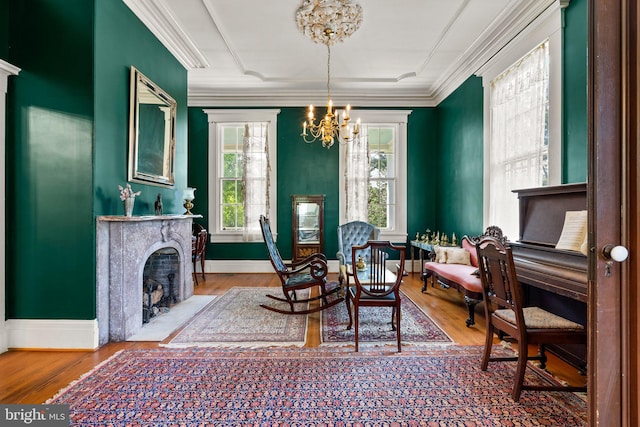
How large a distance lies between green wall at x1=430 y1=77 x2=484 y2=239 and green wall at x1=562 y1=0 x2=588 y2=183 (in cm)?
168

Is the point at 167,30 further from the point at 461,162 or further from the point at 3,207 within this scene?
the point at 461,162

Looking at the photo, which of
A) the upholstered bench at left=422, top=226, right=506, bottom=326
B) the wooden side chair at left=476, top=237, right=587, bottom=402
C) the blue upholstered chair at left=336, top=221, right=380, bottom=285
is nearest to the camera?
the wooden side chair at left=476, top=237, right=587, bottom=402

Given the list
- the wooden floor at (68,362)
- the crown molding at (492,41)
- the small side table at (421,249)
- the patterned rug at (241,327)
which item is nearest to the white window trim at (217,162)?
the patterned rug at (241,327)

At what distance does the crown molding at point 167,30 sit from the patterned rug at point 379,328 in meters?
4.00

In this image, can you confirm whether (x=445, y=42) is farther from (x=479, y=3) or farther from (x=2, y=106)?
(x=2, y=106)

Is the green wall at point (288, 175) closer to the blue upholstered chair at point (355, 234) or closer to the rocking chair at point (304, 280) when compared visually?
the blue upholstered chair at point (355, 234)

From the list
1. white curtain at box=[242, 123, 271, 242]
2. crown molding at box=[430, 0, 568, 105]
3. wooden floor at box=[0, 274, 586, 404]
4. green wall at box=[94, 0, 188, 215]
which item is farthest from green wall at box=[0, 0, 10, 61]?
crown molding at box=[430, 0, 568, 105]

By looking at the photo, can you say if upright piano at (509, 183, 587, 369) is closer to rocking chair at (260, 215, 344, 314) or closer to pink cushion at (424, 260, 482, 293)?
pink cushion at (424, 260, 482, 293)

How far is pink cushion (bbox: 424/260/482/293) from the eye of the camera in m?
3.57

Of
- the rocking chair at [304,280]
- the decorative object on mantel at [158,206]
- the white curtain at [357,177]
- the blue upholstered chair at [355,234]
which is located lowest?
the rocking chair at [304,280]

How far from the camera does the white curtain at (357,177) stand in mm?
6594

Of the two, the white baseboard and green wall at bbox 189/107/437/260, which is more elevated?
green wall at bbox 189/107/437/260

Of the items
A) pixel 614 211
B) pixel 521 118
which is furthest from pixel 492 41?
pixel 614 211

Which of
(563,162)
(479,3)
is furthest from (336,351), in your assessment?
(479,3)
